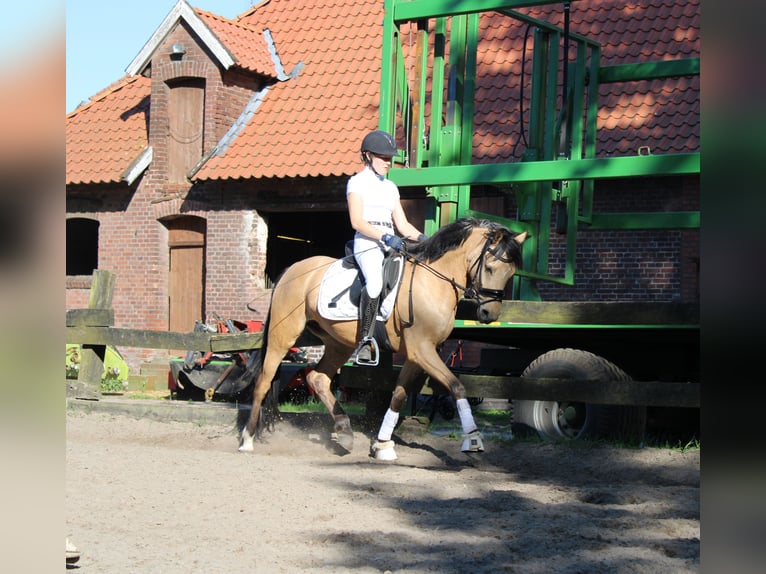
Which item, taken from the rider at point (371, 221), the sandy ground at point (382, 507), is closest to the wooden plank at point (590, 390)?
the sandy ground at point (382, 507)

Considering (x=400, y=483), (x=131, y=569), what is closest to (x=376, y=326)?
(x=400, y=483)

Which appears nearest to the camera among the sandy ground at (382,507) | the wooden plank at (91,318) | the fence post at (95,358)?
the sandy ground at (382,507)

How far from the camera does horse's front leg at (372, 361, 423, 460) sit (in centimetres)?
843

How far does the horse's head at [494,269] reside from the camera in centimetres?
807

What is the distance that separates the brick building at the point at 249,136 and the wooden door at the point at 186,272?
27 millimetres

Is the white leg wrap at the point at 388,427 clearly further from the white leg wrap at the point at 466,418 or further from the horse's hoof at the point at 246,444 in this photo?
the horse's hoof at the point at 246,444

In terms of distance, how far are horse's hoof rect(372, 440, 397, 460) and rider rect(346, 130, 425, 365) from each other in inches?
29.9

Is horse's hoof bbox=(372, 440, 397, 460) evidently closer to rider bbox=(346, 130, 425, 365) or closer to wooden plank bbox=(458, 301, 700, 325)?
rider bbox=(346, 130, 425, 365)

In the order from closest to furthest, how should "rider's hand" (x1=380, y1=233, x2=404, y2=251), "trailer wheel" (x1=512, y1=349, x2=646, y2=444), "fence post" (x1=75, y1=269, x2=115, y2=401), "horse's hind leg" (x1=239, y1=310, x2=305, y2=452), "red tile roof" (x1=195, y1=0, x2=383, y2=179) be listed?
"rider's hand" (x1=380, y1=233, x2=404, y2=251)
"trailer wheel" (x1=512, y1=349, x2=646, y2=444)
"horse's hind leg" (x1=239, y1=310, x2=305, y2=452)
"fence post" (x1=75, y1=269, x2=115, y2=401)
"red tile roof" (x1=195, y1=0, x2=383, y2=179)

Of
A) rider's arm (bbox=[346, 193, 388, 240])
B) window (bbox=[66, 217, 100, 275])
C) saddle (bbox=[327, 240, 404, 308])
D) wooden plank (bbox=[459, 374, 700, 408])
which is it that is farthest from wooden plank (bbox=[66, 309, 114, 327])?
window (bbox=[66, 217, 100, 275])

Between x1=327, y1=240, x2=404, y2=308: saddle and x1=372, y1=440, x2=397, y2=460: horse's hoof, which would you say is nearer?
x1=327, y1=240, x2=404, y2=308: saddle

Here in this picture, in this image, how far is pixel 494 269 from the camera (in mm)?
8094
